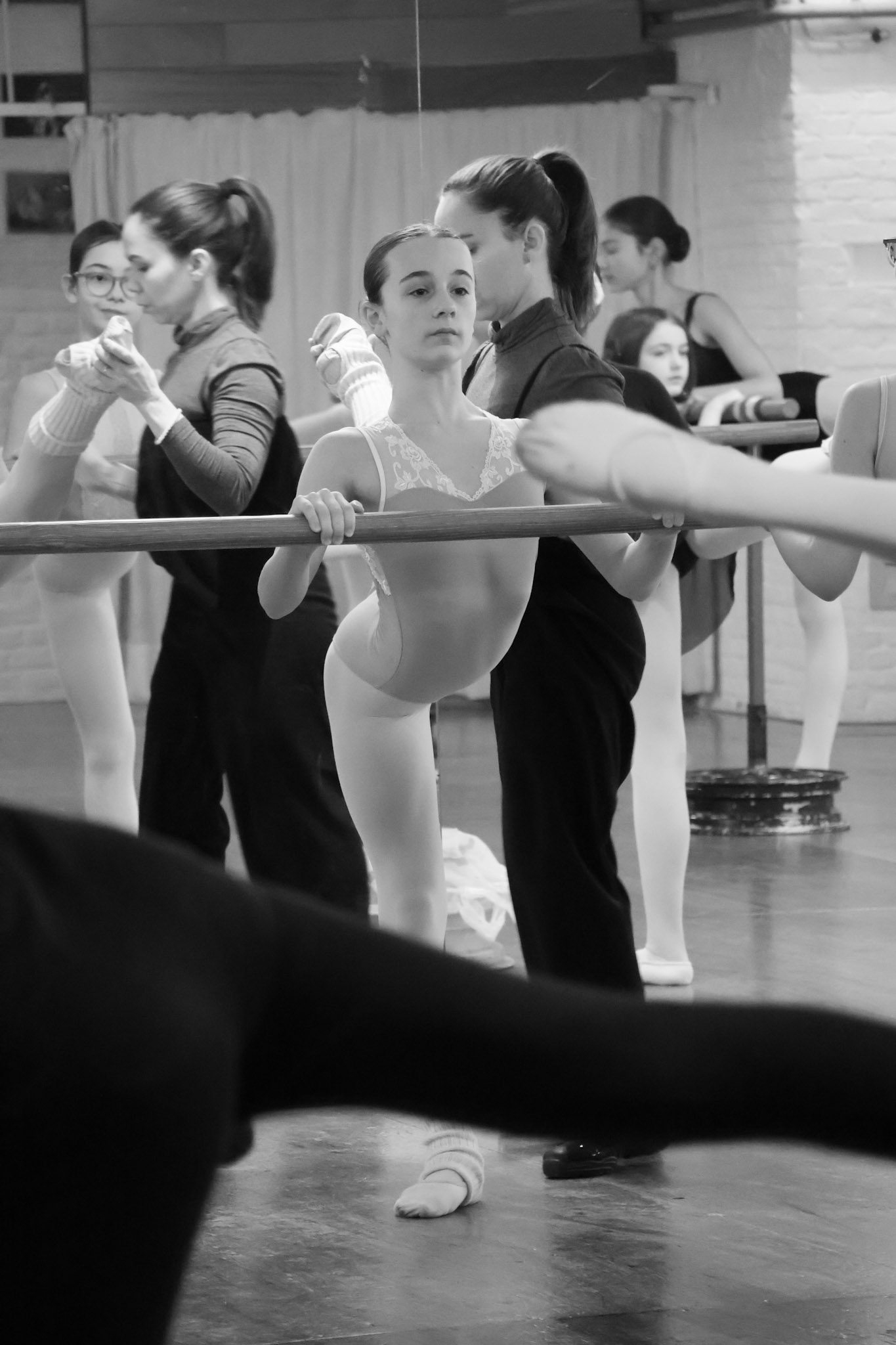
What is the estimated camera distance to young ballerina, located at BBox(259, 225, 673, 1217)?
2.62 metres

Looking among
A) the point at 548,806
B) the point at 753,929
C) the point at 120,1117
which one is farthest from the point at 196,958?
the point at 753,929

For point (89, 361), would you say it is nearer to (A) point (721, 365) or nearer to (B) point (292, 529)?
(B) point (292, 529)

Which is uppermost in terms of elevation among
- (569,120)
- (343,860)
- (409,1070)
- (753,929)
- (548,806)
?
(569,120)

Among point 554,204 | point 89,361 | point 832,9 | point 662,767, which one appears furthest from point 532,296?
point 832,9

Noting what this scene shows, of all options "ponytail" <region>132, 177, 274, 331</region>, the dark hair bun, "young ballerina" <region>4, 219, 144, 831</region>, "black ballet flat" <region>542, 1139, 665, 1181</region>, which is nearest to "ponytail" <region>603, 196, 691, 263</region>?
the dark hair bun

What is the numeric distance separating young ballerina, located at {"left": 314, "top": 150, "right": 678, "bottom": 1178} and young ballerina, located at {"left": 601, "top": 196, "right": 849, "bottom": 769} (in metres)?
2.30

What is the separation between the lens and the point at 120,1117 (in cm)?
74

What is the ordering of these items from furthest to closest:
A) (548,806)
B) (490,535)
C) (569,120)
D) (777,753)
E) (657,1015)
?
(777,753), (569,120), (548,806), (490,535), (657,1015)

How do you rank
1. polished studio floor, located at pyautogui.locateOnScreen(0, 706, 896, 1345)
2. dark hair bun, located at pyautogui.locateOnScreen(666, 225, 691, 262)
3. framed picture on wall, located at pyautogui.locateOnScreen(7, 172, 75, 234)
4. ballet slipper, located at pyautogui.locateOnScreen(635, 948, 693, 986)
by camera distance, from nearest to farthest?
polished studio floor, located at pyautogui.locateOnScreen(0, 706, 896, 1345) < ballet slipper, located at pyautogui.locateOnScreen(635, 948, 693, 986) < framed picture on wall, located at pyautogui.locateOnScreen(7, 172, 75, 234) < dark hair bun, located at pyautogui.locateOnScreen(666, 225, 691, 262)

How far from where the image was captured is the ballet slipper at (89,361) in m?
2.81

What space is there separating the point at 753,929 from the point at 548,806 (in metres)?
1.73

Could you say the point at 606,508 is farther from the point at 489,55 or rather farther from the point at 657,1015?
the point at 489,55

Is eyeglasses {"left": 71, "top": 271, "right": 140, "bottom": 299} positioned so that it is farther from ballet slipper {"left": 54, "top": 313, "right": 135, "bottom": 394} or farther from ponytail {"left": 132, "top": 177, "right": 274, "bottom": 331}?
ballet slipper {"left": 54, "top": 313, "right": 135, "bottom": 394}

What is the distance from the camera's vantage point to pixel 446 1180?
106 inches
